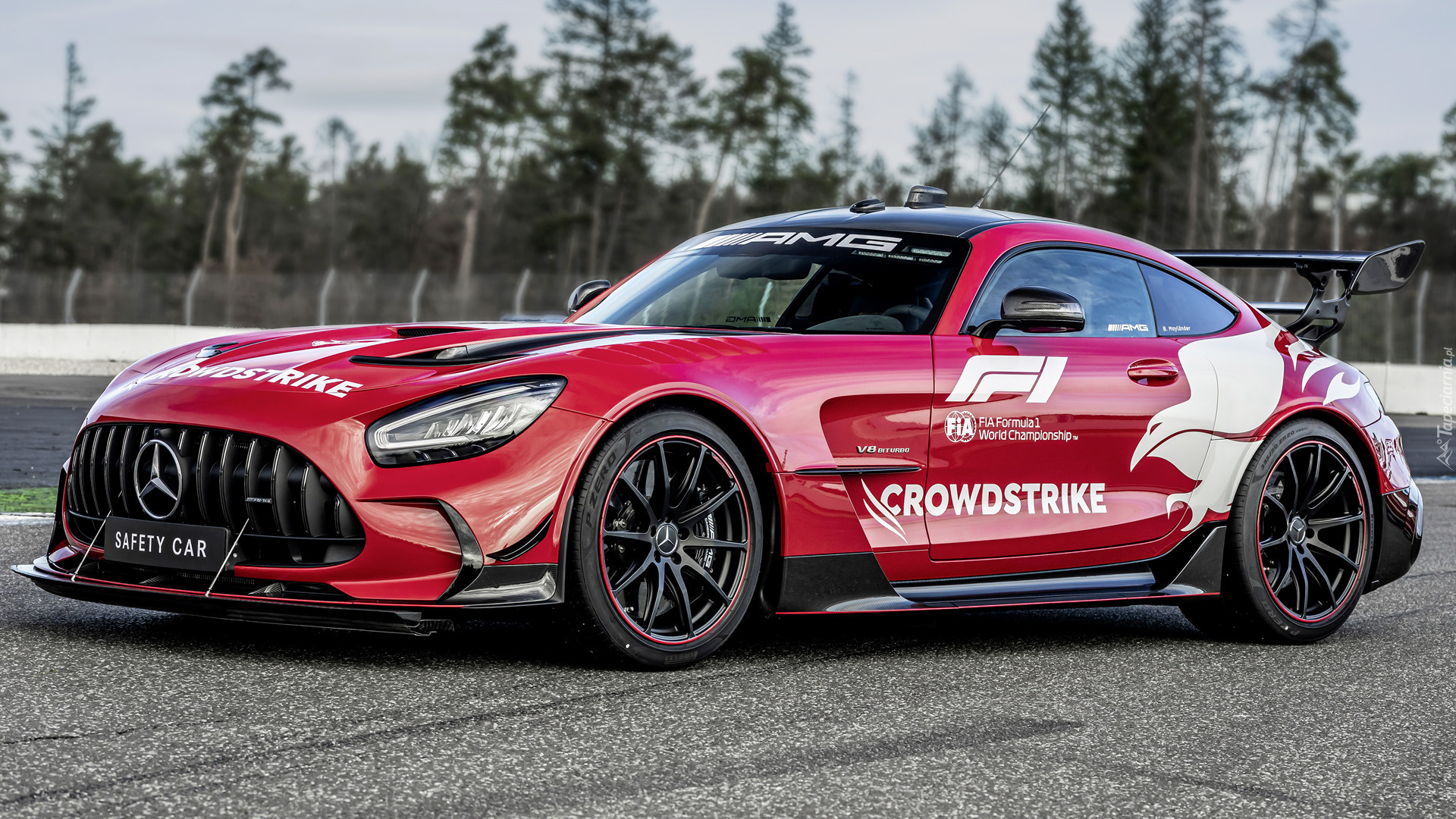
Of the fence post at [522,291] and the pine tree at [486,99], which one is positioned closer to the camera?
the fence post at [522,291]

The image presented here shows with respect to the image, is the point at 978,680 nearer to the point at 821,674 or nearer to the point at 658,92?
the point at 821,674

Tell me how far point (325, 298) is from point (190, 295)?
10.2ft

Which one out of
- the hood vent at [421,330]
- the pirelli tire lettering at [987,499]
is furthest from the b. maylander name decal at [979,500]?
the hood vent at [421,330]

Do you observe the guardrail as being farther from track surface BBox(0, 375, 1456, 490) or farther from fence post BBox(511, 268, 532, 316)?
fence post BBox(511, 268, 532, 316)

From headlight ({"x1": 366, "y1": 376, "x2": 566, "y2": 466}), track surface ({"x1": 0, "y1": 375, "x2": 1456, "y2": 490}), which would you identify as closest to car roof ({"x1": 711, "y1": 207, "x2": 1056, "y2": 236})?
headlight ({"x1": 366, "y1": 376, "x2": 566, "y2": 466})

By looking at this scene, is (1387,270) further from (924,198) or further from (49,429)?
(49,429)

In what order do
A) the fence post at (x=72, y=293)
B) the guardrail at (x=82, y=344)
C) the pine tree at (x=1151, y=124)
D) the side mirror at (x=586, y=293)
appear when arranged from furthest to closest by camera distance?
the pine tree at (x=1151, y=124) → the fence post at (x=72, y=293) → the guardrail at (x=82, y=344) → the side mirror at (x=586, y=293)

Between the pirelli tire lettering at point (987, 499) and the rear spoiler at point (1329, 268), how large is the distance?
1.39 metres

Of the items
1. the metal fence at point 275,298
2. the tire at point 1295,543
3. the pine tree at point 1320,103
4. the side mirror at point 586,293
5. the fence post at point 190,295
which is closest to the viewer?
the tire at point 1295,543

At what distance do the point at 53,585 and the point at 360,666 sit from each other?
2.99 ft

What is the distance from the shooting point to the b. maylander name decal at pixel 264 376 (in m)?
4.11

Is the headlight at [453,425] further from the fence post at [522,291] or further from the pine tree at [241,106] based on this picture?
the pine tree at [241,106]

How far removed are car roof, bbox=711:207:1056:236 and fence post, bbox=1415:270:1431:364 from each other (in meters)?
25.8

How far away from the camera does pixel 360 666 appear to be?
4.21m
